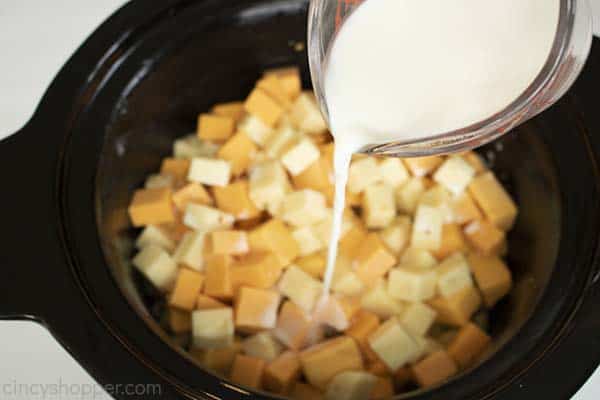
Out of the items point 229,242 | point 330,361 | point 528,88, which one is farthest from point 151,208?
point 528,88

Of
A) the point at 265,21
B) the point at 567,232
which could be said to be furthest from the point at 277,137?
the point at 567,232

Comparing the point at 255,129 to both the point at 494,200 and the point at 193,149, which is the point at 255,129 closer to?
the point at 193,149

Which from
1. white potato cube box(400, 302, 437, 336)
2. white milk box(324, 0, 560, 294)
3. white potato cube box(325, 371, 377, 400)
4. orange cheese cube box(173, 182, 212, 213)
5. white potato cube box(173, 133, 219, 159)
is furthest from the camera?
white potato cube box(173, 133, 219, 159)

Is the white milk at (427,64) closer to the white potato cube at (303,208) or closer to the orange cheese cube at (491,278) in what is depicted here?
the white potato cube at (303,208)

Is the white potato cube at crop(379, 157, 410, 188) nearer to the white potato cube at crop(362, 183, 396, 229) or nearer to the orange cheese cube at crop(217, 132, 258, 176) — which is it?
the white potato cube at crop(362, 183, 396, 229)

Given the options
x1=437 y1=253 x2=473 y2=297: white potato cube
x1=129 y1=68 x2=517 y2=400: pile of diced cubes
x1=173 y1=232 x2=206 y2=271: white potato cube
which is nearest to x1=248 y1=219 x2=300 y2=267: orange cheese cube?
x1=129 y1=68 x2=517 y2=400: pile of diced cubes

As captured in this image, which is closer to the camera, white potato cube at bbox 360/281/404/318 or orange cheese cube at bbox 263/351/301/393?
orange cheese cube at bbox 263/351/301/393

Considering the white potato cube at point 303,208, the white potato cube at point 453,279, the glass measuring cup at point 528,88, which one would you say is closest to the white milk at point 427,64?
the glass measuring cup at point 528,88

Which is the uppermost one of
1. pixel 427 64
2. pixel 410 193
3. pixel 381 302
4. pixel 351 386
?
pixel 427 64
